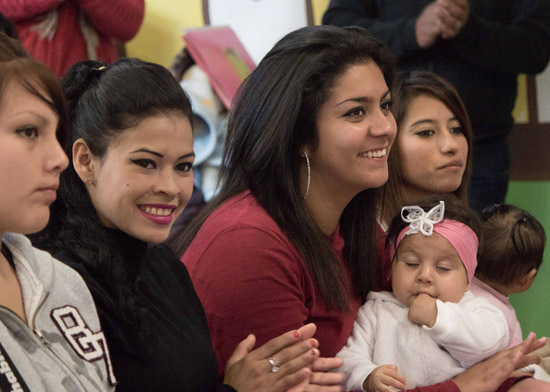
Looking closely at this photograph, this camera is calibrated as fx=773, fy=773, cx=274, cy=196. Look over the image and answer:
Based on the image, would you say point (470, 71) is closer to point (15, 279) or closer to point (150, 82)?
point (150, 82)

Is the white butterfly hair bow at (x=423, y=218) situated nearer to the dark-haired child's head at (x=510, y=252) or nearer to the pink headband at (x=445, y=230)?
the pink headband at (x=445, y=230)

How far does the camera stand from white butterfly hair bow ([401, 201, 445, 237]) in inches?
73.9

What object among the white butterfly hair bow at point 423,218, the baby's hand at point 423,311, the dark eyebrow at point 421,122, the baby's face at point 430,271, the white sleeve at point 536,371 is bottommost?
the white sleeve at point 536,371

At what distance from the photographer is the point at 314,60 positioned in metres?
1.84

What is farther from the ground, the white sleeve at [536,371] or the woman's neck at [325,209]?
the woman's neck at [325,209]

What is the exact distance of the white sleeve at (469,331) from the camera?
1750 millimetres

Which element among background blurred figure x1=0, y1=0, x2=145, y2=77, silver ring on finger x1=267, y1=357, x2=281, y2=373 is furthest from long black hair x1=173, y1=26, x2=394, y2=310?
background blurred figure x1=0, y1=0, x2=145, y2=77

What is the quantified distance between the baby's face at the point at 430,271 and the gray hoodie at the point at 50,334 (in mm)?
891

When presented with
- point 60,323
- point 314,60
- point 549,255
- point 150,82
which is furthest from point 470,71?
point 60,323

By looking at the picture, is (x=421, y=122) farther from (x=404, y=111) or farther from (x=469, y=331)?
(x=469, y=331)

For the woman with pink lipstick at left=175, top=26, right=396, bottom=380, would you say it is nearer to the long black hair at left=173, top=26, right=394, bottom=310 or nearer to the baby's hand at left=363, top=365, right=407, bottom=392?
the long black hair at left=173, top=26, right=394, bottom=310

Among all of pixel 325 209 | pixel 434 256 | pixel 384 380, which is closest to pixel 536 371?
pixel 434 256

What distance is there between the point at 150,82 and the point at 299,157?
0.56m

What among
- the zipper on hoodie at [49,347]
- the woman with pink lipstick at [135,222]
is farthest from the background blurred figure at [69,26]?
the zipper on hoodie at [49,347]
